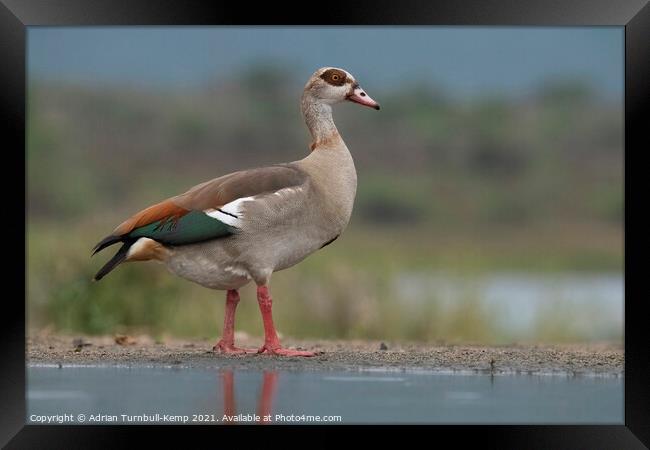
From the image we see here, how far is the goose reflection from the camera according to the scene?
6.84 metres

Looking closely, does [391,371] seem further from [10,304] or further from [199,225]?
[10,304]

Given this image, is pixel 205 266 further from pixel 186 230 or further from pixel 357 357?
pixel 357 357

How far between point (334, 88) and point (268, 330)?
184cm

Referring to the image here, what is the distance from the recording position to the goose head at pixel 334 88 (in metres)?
8.86

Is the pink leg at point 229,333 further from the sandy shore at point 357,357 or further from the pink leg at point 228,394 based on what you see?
the pink leg at point 228,394

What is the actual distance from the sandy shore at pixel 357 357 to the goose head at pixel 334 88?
1806 millimetres

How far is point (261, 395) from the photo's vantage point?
7.07m

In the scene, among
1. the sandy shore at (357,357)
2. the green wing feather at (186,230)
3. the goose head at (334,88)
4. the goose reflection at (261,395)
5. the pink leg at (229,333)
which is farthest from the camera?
the goose head at (334,88)

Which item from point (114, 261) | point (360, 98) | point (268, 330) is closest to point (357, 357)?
point (268, 330)

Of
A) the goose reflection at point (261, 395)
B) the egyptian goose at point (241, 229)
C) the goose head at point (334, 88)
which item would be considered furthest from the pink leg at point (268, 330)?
the goose head at point (334, 88)

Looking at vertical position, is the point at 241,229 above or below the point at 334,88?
below

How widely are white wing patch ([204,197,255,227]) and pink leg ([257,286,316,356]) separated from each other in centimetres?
48

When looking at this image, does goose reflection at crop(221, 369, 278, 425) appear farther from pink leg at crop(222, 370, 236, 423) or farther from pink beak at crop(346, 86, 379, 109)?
pink beak at crop(346, 86, 379, 109)

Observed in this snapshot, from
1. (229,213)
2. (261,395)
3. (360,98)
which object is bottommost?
(261,395)
